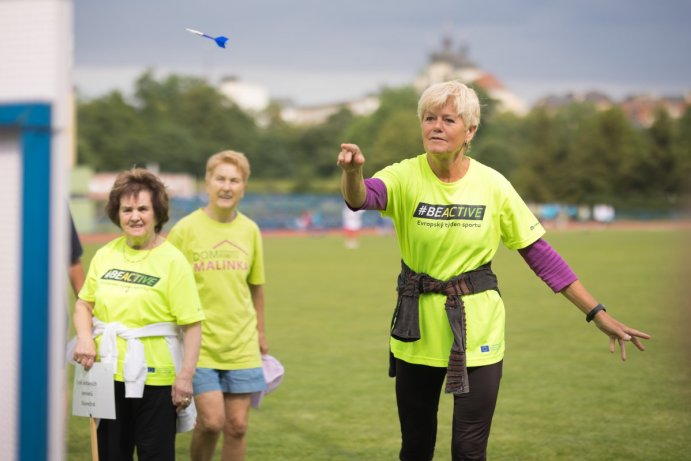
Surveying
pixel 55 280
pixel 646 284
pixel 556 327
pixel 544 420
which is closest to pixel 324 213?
pixel 646 284

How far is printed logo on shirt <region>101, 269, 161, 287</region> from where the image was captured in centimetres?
464

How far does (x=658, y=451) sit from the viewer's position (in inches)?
271

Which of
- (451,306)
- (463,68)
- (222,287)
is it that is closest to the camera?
(451,306)

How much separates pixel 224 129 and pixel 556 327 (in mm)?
102654

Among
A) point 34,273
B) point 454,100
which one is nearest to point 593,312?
point 454,100

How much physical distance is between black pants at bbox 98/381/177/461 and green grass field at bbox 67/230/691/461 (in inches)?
84.1

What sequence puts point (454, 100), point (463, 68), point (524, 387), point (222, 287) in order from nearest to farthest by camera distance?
point (454, 100), point (222, 287), point (524, 387), point (463, 68)


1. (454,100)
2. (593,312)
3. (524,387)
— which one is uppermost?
(454,100)

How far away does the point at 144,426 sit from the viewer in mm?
4652

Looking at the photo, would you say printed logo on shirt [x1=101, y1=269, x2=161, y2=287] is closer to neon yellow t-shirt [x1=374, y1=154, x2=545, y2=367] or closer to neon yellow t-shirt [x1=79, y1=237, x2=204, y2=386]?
neon yellow t-shirt [x1=79, y1=237, x2=204, y2=386]

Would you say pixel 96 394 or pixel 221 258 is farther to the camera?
pixel 221 258

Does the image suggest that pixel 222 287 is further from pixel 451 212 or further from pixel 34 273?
pixel 34 273

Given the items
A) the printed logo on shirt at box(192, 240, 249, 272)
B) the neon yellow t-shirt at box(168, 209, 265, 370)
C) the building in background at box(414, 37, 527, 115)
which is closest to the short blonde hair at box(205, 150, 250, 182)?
the neon yellow t-shirt at box(168, 209, 265, 370)

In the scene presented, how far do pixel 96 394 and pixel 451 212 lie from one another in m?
1.90
